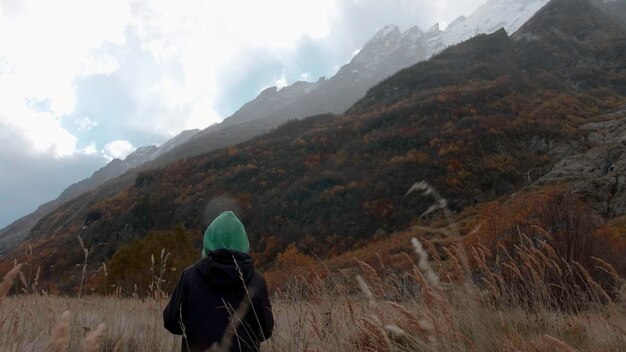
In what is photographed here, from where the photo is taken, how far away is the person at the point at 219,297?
2.71m

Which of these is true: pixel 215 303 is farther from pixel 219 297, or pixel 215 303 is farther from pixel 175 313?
pixel 175 313

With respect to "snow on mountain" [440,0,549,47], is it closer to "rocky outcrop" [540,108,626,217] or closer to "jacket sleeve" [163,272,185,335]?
"rocky outcrop" [540,108,626,217]

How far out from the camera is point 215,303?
2.76 metres

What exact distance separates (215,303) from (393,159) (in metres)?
22.2

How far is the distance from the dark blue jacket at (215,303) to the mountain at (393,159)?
14.0 m

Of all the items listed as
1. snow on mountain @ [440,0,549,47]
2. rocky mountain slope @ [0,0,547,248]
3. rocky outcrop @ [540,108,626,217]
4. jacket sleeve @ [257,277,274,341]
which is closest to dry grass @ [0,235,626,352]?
jacket sleeve @ [257,277,274,341]

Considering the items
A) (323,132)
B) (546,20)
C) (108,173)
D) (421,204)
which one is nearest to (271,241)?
(421,204)

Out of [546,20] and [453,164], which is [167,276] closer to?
[453,164]

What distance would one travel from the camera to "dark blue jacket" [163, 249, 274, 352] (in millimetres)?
2711

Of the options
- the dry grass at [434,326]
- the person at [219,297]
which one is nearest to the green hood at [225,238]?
the person at [219,297]

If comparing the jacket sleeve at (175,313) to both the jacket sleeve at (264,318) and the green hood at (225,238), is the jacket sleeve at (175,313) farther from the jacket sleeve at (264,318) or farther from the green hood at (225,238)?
the jacket sleeve at (264,318)

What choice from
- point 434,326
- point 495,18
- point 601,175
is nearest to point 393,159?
point 601,175

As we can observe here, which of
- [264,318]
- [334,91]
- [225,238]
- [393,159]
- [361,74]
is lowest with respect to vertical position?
[393,159]

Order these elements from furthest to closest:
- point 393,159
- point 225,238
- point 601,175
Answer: point 393,159 → point 601,175 → point 225,238
